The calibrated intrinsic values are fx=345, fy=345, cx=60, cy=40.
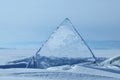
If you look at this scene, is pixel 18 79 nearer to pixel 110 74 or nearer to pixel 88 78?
pixel 88 78

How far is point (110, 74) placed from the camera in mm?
3672

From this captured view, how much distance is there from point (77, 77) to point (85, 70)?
31 centimetres

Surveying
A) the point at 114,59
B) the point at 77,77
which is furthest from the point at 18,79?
the point at 114,59

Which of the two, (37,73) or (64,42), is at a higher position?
(64,42)

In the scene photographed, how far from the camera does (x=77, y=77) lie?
3441 mm

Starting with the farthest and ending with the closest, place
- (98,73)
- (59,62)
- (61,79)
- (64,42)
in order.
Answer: (59,62) < (64,42) < (98,73) < (61,79)

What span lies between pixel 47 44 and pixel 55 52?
0.16 meters

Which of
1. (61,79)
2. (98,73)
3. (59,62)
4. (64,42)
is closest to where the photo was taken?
(61,79)

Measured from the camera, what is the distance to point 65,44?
486cm

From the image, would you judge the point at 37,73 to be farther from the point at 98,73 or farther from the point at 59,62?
the point at 59,62

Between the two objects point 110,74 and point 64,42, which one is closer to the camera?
point 110,74

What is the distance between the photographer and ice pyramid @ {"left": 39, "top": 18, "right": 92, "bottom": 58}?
4.82 metres

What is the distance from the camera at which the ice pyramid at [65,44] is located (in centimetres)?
482

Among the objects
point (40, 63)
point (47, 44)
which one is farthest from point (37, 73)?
point (40, 63)
